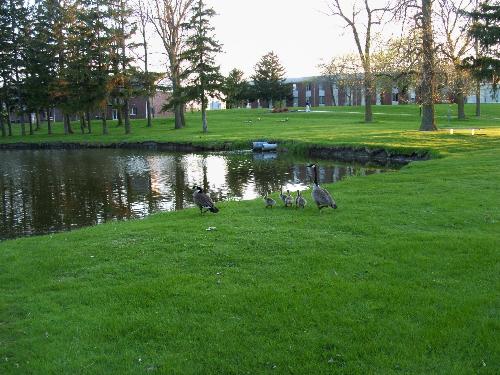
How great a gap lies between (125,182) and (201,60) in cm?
2938

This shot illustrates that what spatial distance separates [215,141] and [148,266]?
3574 centimetres

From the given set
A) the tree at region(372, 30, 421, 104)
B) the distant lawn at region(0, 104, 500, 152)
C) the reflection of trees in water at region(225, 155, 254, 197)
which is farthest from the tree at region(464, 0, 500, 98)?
the reflection of trees in water at region(225, 155, 254, 197)

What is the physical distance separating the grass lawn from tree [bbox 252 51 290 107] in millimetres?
82067

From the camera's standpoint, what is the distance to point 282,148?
40.4 m

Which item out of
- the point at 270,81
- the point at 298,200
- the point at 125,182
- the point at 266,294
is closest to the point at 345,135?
the point at 125,182

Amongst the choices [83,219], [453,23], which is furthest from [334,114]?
[83,219]

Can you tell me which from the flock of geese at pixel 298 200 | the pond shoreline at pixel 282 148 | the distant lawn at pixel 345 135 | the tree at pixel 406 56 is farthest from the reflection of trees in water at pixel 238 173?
the tree at pixel 406 56

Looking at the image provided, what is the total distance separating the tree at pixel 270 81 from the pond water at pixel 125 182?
5502cm

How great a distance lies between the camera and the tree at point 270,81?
3716 inches

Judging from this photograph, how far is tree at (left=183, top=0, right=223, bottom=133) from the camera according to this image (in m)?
53.3

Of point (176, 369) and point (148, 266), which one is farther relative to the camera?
point (148, 266)

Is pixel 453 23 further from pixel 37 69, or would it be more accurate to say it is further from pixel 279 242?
pixel 37 69

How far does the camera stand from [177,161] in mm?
37094

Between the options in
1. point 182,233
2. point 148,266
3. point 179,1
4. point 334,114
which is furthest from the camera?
point 334,114
